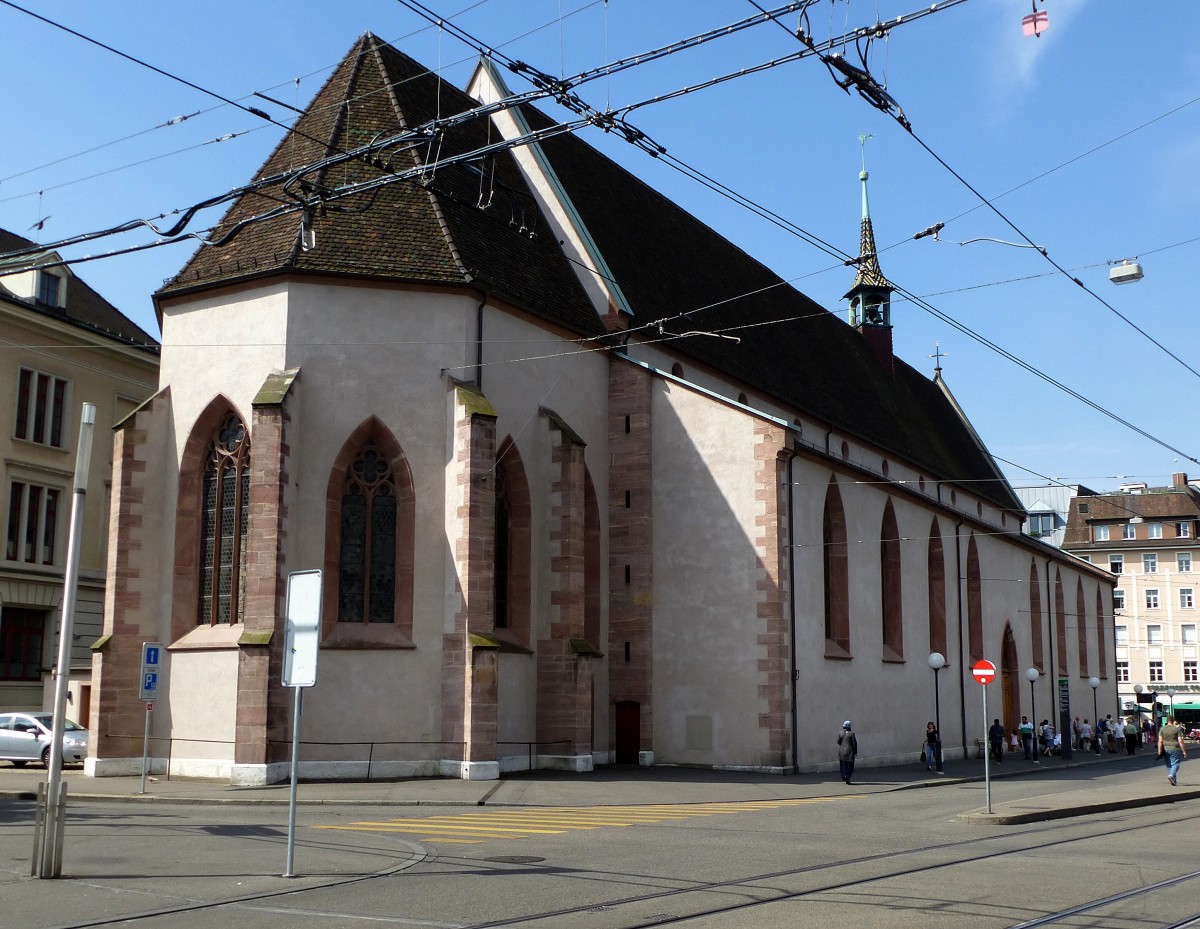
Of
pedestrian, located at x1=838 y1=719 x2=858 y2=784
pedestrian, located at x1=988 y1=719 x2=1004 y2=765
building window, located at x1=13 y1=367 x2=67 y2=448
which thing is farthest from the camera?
pedestrian, located at x1=988 y1=719 x2=1004 y2=765

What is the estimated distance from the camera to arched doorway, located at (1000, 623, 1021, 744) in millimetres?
46062

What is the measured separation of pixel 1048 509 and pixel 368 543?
82979mm

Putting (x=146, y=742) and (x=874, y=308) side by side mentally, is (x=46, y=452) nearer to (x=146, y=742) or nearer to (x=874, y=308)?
(x=146, y=742)

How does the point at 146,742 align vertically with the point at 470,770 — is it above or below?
above

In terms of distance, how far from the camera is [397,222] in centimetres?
2609

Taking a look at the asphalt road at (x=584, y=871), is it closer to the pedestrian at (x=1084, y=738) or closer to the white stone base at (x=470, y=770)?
the white stone base at (x=470, y=770)

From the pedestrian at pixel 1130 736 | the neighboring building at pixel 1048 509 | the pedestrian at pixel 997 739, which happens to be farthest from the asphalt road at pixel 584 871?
the neighboring building at pixel 1048 509

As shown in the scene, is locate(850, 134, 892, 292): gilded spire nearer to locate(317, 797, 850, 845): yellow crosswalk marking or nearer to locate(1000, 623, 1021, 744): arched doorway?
locate(1000, 623, 1021, 744): arched doorway

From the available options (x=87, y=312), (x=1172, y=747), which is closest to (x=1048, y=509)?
(x=1172, y=747)

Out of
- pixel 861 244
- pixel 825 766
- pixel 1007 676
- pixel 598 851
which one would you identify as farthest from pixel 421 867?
pixel 861 244

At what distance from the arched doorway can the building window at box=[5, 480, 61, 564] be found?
3179cm

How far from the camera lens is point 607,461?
3014 cm

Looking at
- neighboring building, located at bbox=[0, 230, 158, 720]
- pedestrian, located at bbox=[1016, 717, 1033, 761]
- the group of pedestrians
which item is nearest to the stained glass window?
the group of pedestrians

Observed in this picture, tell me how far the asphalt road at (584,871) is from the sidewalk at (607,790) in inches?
42.4
